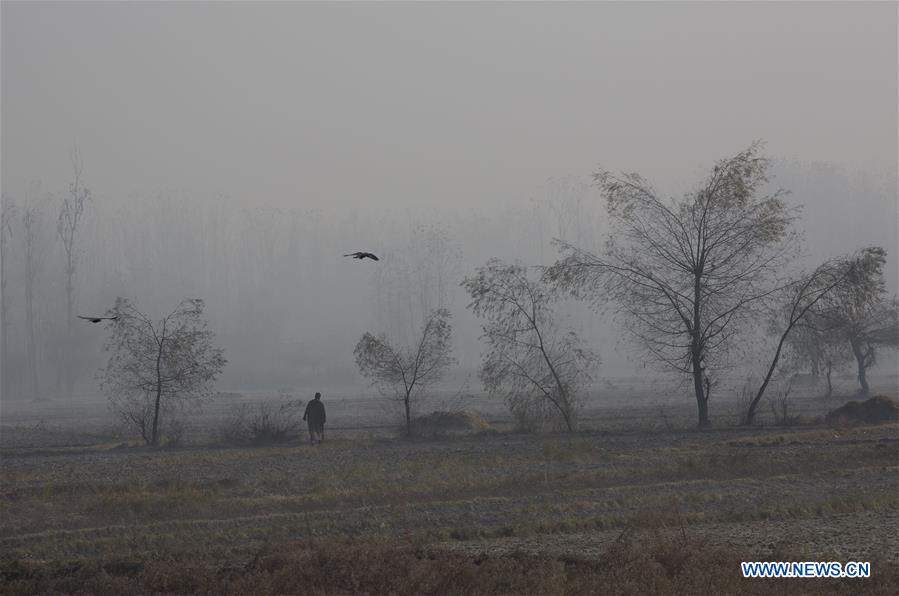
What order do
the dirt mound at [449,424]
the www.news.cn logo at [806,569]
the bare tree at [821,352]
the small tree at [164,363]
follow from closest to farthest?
the www.news.cn logo at [806,569] → the small tree at [164,363] → the dirt mound at [449,424] → the bare tree at [821,352]

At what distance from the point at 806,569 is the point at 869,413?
24026 millimetres

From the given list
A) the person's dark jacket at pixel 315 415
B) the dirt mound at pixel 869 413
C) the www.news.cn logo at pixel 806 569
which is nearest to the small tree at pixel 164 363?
the person's dark jacket at pixel 315 415

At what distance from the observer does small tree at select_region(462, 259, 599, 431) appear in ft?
115

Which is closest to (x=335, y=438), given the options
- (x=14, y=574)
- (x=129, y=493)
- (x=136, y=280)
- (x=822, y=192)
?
(x=129, y=493)

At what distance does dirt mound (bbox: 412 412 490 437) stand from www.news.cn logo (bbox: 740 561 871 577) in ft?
77.6

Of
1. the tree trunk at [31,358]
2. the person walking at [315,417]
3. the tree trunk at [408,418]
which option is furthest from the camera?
the tree trunk at [31,358]

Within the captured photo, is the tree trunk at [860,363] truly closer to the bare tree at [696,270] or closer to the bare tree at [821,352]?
the bare tree at [821,352]

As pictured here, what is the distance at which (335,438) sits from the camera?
3466cm

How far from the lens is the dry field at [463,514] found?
1225 cm

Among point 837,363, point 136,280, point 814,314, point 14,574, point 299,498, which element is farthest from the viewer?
point 136,280

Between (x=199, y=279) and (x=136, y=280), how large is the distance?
10.4 m

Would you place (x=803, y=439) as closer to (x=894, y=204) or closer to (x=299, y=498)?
(x=299, y=498)

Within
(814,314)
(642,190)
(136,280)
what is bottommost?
(814,314)

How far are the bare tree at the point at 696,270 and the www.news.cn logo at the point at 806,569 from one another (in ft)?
70.4
